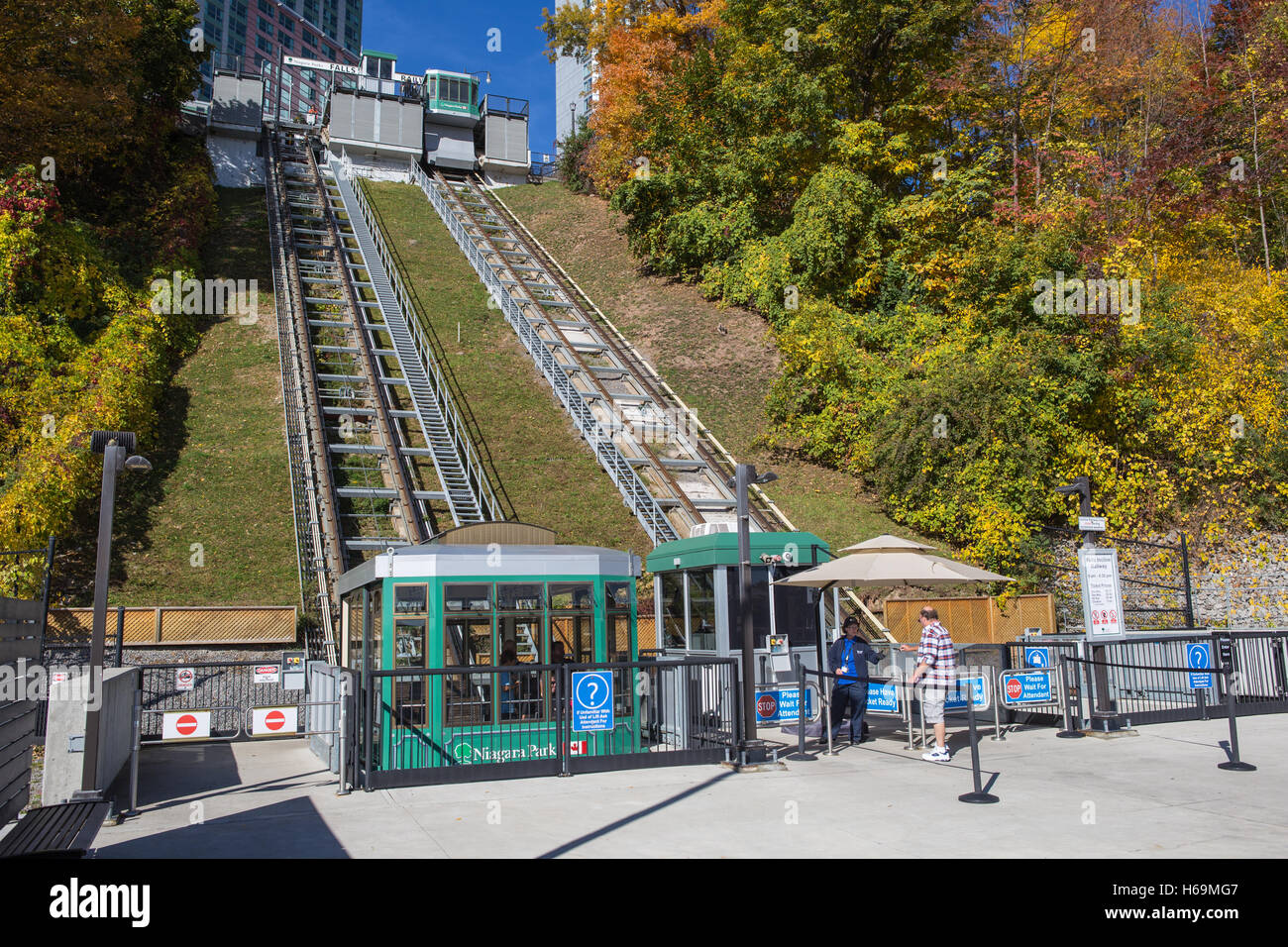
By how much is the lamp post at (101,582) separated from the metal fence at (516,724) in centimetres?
253

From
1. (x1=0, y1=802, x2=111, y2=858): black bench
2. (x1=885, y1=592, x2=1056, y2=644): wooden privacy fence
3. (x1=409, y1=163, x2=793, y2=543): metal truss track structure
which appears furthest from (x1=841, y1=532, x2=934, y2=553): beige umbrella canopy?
(x1=0, y1=802, x2=111, y2=858): black bench

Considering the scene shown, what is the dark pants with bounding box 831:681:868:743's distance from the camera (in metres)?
12.9

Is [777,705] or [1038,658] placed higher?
[1038,658]

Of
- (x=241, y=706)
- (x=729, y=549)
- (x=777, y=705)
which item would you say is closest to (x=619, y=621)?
(x=777, y=705)

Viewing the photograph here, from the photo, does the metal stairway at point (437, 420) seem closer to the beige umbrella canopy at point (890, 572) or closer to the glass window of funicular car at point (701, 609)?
the glass window of funicular car at point (701, 609)

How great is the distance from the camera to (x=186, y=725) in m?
10.3

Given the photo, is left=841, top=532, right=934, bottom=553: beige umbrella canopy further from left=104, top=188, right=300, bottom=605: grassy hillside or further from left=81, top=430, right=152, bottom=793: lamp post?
left=104, top=188, right=300, bottom=605: grassy hillside

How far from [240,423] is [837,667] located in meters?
18.4

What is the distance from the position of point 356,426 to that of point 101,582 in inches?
577

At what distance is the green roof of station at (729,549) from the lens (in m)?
15.1

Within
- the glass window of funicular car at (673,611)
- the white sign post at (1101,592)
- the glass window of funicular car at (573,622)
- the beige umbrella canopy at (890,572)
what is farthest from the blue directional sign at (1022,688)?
the glass window of funicular car at (573,622)

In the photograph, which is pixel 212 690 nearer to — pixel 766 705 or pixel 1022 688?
pixel 766 705

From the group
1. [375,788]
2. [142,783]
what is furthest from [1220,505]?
[142,783]

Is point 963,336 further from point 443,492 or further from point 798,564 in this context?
point 443,492
